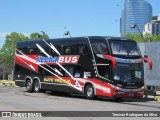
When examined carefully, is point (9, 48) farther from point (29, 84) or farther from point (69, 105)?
point (69, 105)

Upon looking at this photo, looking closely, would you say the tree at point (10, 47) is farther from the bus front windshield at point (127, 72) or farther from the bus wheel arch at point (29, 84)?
the bus front windshield at point (127, 72)

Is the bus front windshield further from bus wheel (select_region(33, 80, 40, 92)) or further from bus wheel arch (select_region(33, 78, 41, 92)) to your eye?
bus wheel (select_region(33, 80, 40, 92))

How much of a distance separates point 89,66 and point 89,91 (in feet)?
5.16

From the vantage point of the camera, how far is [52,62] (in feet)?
101

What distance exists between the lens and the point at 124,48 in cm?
2586

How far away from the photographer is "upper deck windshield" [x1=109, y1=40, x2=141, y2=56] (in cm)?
2544

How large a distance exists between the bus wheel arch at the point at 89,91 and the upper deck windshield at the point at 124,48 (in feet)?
9.53

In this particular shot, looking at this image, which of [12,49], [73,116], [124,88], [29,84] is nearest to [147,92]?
[124,88]

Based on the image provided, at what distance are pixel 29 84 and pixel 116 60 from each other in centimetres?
1099

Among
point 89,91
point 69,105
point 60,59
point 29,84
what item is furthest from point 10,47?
point 69,105

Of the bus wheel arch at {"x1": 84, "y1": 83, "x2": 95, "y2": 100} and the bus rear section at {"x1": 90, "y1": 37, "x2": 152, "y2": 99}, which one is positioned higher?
the bus rear section at {"x1": 90, "y1": 37, "x2": 152, "y2": 99}

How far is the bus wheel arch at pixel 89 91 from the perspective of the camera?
26688 mm

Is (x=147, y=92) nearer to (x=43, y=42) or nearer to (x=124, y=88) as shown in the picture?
(x=124, y=88)

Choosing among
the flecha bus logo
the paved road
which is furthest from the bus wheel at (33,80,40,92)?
the paved road
